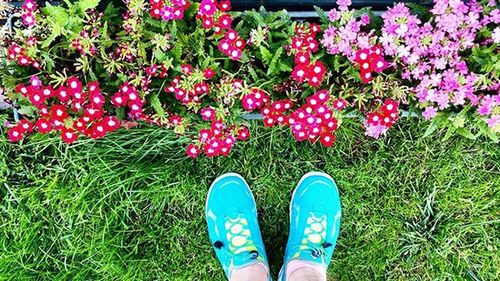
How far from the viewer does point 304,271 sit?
2.40 metres

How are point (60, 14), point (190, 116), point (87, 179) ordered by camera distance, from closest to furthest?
point (60, 14) → point (190, 116) → point (87, 179)

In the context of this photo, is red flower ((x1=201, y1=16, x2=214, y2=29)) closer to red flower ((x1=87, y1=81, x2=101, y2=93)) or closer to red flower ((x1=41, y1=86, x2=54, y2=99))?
red flower ((x1=87, y1=81, x2=101, y2=93))

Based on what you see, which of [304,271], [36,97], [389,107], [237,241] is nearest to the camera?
[36,97]

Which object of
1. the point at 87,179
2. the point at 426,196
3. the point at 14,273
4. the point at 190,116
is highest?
the point at 190,116

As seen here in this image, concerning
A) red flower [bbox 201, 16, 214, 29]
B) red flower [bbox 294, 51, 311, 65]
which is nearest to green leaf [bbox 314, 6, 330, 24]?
red flower [bbox 294, 51, 311, 65]

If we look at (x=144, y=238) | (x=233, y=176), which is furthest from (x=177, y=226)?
(x=233, y=176)

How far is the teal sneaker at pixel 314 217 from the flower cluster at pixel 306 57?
66 cm

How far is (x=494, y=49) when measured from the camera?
2006 millimetres

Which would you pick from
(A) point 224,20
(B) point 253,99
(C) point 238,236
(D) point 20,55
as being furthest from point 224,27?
(C) point 238,236

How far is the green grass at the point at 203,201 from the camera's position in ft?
8.05

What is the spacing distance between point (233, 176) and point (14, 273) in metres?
1.09

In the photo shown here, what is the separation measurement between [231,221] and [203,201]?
0.53 ft

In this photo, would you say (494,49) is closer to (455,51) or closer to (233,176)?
(455,51)

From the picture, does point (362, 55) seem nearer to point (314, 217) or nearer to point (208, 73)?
point (208, 73)
